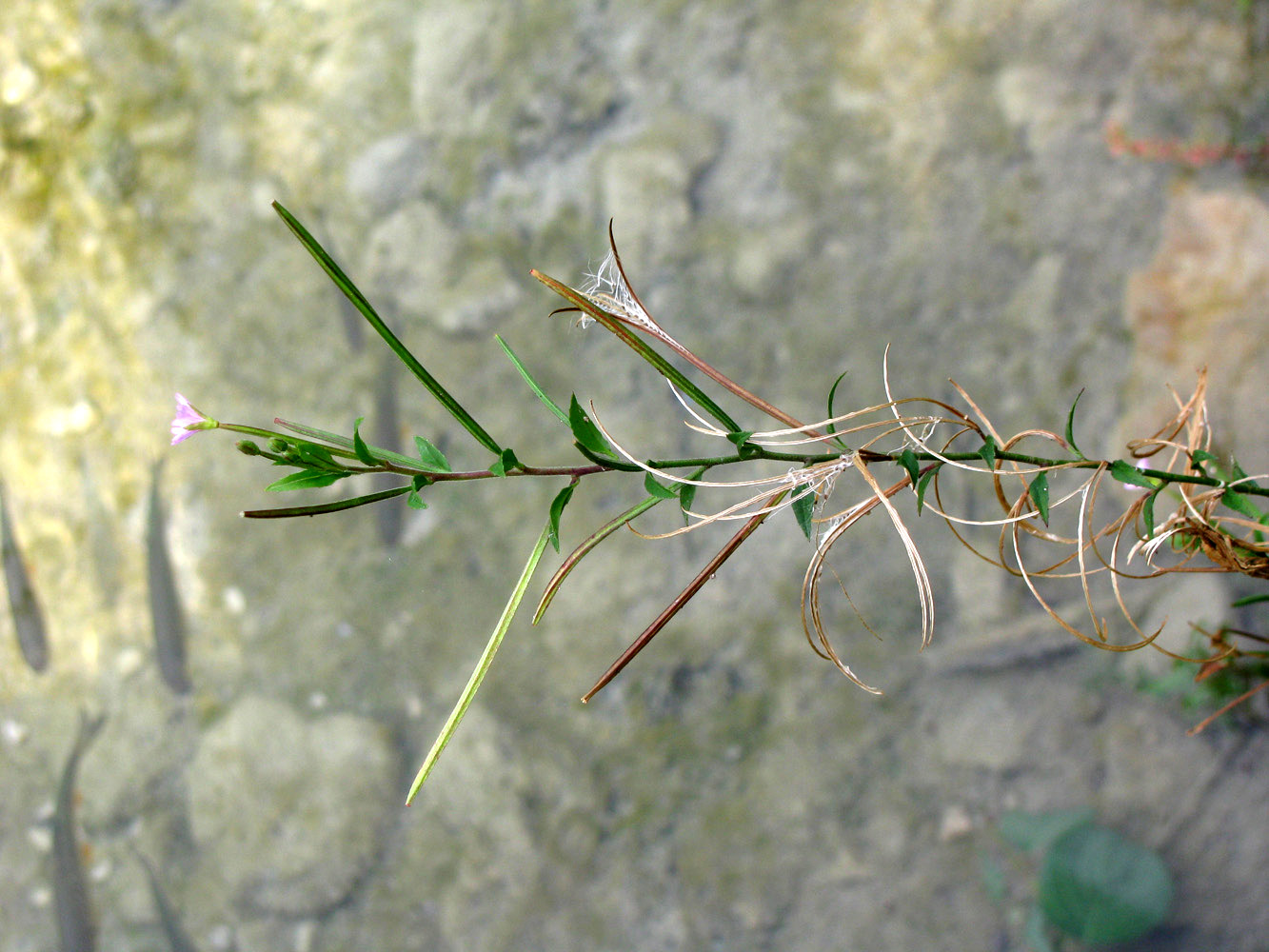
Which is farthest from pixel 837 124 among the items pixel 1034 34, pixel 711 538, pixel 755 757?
pixel 755 757

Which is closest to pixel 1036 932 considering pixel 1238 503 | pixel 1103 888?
pixel 1103 888

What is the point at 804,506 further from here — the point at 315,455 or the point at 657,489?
the point at 315,455

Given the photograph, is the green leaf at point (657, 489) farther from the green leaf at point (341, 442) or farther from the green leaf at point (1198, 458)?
the green leaf at point (1198, 458)

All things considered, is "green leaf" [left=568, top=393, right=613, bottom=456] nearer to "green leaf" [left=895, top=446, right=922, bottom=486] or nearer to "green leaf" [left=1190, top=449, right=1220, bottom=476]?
"green leaf" [left=895, top=446, right=922, bottom=486]

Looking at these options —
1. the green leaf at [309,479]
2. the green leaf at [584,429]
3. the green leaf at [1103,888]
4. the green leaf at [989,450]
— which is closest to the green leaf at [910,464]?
the green leaf at [989,450]

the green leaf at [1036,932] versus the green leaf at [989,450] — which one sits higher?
the green leaf at [989,450]

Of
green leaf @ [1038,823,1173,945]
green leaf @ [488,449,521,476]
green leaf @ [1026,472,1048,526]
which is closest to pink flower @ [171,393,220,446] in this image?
green leaf @ [488,449,521,476]

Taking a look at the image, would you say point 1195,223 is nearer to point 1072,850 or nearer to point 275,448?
point 1072,850
